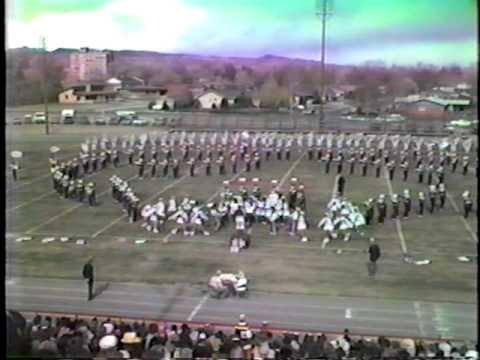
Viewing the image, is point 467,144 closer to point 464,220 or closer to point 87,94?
point 464,220

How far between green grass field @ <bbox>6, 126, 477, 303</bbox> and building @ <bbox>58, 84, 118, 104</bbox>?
173cm

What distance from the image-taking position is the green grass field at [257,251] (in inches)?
226

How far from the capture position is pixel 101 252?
22.0 feet

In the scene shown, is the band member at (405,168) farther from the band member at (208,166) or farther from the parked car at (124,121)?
the parked car at (124,121)

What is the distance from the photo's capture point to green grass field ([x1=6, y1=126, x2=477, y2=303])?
5750 mm

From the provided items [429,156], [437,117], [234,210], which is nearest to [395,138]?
[429,156]

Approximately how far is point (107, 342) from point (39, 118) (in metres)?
7.75

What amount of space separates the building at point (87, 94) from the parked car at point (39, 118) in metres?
0.31

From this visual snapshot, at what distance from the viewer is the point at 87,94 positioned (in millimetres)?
11031

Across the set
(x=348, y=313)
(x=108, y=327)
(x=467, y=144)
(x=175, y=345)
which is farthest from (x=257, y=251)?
(x=467, y=144)

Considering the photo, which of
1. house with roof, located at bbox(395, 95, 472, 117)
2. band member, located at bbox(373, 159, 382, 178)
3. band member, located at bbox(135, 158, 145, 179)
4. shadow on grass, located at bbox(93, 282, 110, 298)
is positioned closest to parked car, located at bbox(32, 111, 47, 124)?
band member, located at bbox(135, 158, 145, 179)

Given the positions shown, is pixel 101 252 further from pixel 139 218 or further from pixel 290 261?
pixel 290 261

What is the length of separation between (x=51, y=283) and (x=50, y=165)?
15.0 ft

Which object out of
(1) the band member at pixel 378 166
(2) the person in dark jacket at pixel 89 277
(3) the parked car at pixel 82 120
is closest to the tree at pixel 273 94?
(1) the band member at pixel 378 166
